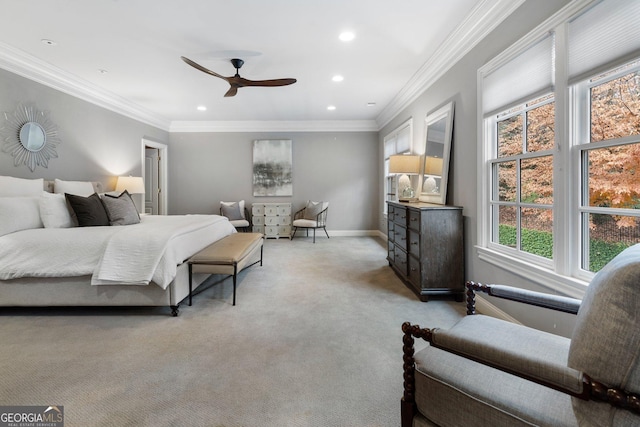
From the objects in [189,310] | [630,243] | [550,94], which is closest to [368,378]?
[630,243]

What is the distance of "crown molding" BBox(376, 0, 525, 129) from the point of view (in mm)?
2410

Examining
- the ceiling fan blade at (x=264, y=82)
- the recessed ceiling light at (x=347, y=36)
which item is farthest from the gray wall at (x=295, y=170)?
the recessed ceiling light at (x=347, y=36)

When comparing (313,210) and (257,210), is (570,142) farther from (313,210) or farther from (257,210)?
(257,210)

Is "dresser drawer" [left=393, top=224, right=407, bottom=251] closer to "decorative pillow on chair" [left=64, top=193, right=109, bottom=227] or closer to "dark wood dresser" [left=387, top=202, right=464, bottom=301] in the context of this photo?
"dark wood dresser" [left=387, top=202, right=464, bottom=301]

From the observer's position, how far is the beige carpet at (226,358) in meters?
1.52

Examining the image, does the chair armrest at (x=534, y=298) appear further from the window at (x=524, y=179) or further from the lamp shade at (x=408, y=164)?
the lamp shade at (x=408, y=164)

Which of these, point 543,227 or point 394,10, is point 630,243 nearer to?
point 543,227

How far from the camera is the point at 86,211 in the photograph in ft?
10.4

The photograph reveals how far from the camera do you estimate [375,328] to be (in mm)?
2439

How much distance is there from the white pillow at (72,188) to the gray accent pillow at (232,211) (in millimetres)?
2664

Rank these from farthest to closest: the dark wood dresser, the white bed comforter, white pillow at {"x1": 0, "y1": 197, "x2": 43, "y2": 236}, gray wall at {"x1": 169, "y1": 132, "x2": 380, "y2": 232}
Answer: gray wall at {"x1": 169, "y1": 132, "x2": 380, "y2": 232} < the dark wood dresser < white pillow at {"x1": 0, "y1": 197, "x2": 43, "y2": 236} < the white bed comforter

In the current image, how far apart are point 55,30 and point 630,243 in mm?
4797

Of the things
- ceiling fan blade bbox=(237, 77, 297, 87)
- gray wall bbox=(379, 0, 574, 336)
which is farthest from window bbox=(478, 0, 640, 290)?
ceiling fan blade bbox=(237, 77, 297, 87)

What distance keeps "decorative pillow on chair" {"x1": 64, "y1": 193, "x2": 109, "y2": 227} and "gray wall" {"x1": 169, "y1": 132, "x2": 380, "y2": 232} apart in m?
3.84
